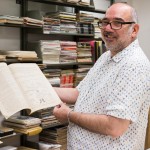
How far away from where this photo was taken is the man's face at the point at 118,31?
4.87 ft

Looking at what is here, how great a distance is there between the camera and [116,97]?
1.38 meters

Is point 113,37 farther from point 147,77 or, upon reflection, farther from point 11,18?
point 11,18

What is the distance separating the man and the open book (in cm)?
20

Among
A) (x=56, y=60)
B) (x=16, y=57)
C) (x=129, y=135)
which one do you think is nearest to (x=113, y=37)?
(x=129, y=135)

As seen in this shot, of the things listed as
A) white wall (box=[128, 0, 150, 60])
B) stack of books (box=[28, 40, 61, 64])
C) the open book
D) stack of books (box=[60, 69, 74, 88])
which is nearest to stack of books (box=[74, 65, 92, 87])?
stack of books (box=[60, 69, 74, 88])

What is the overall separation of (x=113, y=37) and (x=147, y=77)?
0.93 feet

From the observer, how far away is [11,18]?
7.72 feet

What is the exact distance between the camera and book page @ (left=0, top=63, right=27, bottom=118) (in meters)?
1.23

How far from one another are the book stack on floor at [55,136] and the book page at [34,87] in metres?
1.49

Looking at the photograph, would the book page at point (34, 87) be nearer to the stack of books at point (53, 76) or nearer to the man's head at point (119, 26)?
the man's head at point (119, 26)

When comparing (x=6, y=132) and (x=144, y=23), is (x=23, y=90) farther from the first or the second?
(x=144, y=23)

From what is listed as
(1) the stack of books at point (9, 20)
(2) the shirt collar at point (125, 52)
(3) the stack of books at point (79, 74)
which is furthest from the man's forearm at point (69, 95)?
(3) the stack of books at point (79, 74)

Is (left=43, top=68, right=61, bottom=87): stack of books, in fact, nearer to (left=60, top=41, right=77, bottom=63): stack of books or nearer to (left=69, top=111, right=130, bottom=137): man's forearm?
(left=60, top=41, right=77, bottom=63): stack of books

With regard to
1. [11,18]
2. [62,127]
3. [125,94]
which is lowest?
[62,127]
